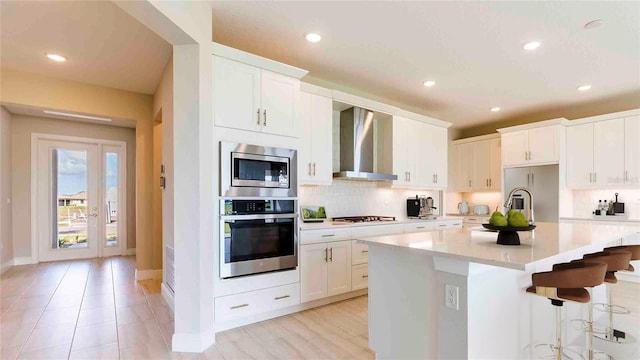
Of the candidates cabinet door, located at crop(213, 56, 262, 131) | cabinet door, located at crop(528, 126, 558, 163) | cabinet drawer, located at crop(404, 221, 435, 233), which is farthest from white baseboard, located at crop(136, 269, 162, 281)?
cabinet door, located at crop(528, 126, 558, 163)

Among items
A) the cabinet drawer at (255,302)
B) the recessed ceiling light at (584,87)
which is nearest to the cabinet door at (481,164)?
the recessed ceiling light at (584,87)

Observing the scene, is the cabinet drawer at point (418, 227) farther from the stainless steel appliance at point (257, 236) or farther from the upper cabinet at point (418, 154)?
the stainless steel appliance at point (257, 236)

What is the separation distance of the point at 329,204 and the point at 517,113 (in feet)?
13.6

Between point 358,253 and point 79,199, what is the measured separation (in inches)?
212

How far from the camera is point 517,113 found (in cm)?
592

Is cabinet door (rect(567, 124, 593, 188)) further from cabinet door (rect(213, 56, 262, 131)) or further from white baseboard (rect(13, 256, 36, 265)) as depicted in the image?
white baseboard (rect(13, 256, 36, 265))

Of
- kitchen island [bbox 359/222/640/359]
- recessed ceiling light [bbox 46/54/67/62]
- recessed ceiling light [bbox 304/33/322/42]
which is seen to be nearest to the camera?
kitchen island [bbox 359/222/640/359]

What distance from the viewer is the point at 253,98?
2.97 meters

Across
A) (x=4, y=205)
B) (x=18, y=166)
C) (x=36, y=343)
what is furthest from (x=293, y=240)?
(x=18, y=166)

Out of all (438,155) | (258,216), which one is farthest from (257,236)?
(438,155)

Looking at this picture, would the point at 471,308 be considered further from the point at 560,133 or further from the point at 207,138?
the point at 560,133

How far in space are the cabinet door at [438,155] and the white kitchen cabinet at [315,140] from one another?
2.09m

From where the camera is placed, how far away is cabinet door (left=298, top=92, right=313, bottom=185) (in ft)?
11.9

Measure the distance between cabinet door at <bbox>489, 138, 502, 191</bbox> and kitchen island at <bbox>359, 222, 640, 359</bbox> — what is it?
384 cm
